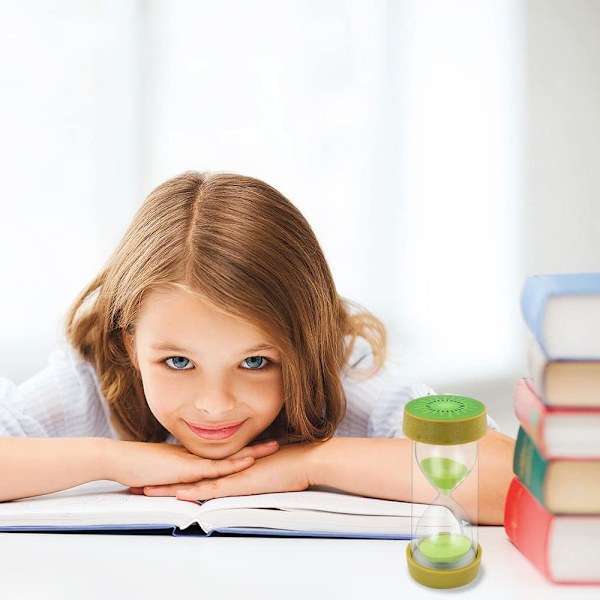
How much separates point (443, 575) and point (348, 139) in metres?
1.23

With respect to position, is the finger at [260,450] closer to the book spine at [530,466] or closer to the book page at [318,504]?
the book page at [318,504]

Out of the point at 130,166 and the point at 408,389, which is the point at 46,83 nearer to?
the point at 130,166

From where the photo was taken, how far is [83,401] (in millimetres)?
1271

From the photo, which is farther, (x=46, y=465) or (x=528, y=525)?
(x=46, y=465)

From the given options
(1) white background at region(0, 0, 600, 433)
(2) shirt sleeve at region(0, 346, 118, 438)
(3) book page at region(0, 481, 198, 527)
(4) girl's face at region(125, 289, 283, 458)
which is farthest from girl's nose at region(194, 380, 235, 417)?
(1) white background at region(0, 0, 600, 433)

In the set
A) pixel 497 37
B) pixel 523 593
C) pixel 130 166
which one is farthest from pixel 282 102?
pixel 523 593

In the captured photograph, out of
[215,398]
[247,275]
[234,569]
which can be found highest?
[247,275]

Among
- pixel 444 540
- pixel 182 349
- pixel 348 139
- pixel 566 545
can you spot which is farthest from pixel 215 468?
pixel 348 139

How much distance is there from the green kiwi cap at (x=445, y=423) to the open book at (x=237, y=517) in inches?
7.0

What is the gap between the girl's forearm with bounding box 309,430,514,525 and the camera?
918mm

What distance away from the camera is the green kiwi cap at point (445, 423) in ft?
2.38

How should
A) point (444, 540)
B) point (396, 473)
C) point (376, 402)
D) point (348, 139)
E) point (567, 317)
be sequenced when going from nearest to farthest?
point (567, 317)
point (444, 540)
point (396, 473)
point (376, 402)
point (348, 139)

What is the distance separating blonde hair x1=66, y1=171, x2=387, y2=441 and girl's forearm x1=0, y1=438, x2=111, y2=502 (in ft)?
0.52

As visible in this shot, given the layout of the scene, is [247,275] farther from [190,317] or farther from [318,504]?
[318,504]
